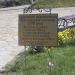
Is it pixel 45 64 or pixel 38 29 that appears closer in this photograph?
pixel 38 29

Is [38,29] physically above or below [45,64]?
above

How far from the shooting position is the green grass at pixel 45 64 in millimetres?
8797

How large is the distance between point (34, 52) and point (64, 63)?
1504mm

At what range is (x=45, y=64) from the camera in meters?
9.42

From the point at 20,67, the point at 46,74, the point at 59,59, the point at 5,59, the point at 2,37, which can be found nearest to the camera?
the point at 46,74

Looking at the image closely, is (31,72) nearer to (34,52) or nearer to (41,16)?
(41,16)

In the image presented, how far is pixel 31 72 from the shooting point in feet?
28.9

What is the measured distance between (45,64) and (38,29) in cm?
92

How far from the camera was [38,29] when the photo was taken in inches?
351

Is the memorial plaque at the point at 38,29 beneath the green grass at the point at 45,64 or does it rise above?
above

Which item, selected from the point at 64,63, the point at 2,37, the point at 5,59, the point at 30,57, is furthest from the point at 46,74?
the point at 2,37

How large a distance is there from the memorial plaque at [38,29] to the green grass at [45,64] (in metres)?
0.55

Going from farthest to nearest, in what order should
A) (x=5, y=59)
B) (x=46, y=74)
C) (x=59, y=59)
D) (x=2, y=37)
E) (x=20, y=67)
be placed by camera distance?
(x=2, y=37)
(x=5, y=59)
(x=59, y=59)
(x=20, y=67)
(x=46, y=74)

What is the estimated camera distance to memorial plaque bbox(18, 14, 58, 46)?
28.9 feet
